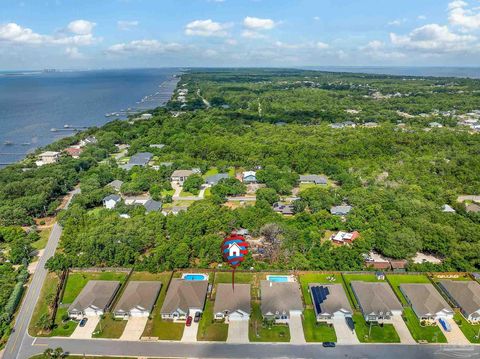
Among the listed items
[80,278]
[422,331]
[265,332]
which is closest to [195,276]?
[265,332]

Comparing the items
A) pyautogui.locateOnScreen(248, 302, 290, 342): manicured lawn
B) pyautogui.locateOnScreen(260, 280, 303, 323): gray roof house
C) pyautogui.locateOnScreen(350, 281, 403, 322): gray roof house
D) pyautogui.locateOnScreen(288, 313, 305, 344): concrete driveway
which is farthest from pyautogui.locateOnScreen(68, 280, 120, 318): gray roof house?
pyautogui.locateOnScreen(350, 281, 403, 322): gray roof house

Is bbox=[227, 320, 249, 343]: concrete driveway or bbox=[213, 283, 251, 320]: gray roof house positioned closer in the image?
bbox=[227, 320, 249, 343]: concrete driveway

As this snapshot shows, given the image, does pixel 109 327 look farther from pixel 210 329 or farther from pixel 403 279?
pixel 403 279

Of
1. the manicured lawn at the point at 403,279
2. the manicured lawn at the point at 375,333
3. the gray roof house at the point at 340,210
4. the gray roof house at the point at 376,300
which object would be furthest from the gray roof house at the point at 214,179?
the manicured lawn at the point at 375,333

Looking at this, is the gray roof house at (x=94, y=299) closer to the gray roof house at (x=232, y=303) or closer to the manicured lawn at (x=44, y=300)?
the manicured lawn at (x=44, y=300)

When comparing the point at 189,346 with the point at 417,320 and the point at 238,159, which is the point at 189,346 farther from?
the point at 238,159

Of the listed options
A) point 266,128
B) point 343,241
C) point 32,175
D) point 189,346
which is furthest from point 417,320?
point 266,128

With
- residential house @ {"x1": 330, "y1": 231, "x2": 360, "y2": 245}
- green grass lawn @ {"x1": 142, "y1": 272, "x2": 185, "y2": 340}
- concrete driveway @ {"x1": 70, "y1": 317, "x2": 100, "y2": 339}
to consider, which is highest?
residential house @ {"x1": 330, "y1": 231, "x2": 360, "y2": 245}

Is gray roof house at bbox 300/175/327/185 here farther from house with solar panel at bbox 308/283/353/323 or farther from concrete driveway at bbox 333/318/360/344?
concrete driveway at bbox 333/318/360/344
